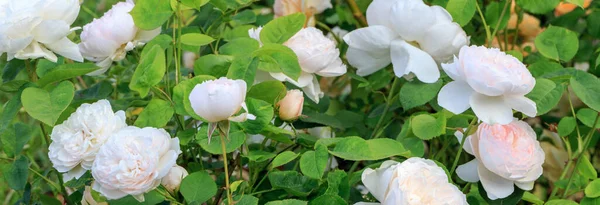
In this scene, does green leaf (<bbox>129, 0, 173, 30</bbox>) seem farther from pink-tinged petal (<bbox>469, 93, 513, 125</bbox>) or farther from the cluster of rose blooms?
pink-tinged petal (<bbox>469, 93, 513, 125</bbox>)

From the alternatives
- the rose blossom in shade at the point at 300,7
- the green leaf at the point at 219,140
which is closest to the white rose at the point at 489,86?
the green leaf at the point at 219,140

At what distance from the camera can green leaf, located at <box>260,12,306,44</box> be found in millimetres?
929

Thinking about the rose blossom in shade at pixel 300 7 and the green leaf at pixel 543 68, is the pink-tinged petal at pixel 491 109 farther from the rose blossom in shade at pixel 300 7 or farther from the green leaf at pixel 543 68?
the rose blossom in shade at pixel 300 7

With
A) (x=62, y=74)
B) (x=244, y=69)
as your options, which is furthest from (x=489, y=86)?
(x=62, y=74)

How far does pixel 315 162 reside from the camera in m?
0.82

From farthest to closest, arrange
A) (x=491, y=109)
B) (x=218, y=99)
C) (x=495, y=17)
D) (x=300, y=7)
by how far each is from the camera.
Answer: (x=300, y=7), (x=495, y=17), (x=491, y=109), (x=218, y=99)

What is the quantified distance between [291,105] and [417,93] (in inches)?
5.9

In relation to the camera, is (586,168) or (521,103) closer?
(521,103)

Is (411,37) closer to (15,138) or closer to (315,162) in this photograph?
(315,162)

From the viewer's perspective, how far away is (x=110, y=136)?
2.63 ft

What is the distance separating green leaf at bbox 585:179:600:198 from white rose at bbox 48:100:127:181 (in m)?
0.53

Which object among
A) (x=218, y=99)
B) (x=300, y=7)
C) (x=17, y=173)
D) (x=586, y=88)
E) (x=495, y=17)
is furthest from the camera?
(x=300, y=7)

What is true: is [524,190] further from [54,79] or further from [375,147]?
[54,79]

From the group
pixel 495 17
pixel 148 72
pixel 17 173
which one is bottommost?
pixel 17 173
